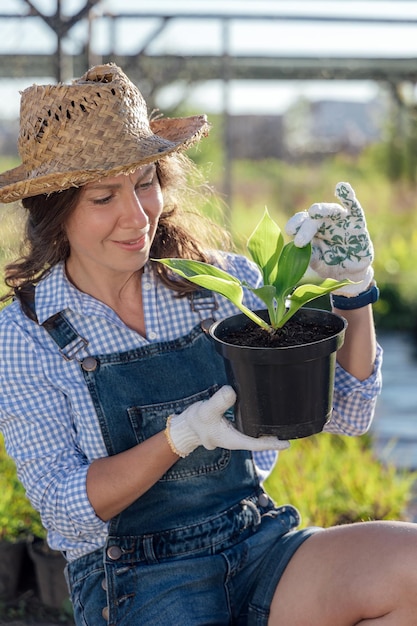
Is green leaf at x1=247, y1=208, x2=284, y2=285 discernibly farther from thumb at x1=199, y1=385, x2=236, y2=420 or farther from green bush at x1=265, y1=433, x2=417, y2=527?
green bush at x1=265, y1=433, x2=417, y2=527

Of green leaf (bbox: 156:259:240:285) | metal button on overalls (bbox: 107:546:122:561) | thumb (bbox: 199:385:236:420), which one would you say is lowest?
metal button on overalls (bbox: 107:546:122:561)

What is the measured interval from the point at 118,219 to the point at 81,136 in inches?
6.9

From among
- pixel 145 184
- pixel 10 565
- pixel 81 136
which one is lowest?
pixel 10 565

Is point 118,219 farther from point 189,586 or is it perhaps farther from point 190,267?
point 189,586

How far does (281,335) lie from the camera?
60.5 inches

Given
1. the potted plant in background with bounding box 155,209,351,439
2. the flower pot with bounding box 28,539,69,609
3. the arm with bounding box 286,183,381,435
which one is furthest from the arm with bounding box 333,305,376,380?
the flower pot with bounding box 28,539,69,609

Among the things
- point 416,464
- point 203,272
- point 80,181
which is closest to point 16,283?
point 80,181

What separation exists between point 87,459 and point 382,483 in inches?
50.5

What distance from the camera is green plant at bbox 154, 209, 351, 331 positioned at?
4.84 feet

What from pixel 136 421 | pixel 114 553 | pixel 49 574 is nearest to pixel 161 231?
pixel 136 421

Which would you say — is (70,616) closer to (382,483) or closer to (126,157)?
(382,483)

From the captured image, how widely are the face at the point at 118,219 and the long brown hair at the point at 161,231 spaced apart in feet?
0.13

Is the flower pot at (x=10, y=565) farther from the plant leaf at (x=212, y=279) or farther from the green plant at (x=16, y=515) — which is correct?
the plant leaf at (x=212, y=279)

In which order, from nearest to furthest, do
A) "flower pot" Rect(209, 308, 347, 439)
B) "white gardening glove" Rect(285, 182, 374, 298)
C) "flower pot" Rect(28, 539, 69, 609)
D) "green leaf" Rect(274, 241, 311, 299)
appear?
"flower pot" Rect(209, 308, 347, 439) < "green leaf" Rect(274, 241, 311, 299) < "white gardening glove" Rect(285, 182, 374, 298) < "flower pot" Rect(28, 539, 69, 609)
